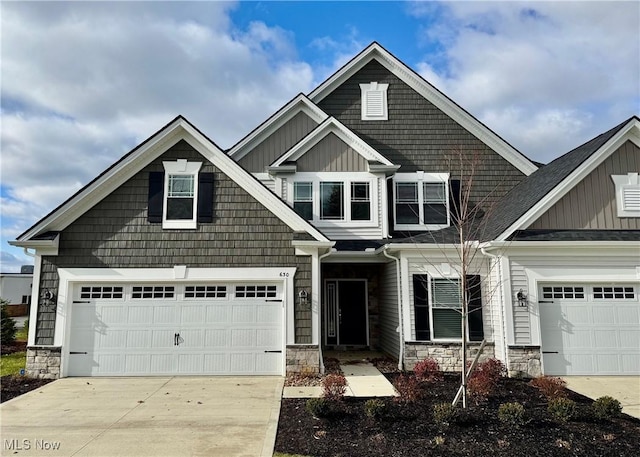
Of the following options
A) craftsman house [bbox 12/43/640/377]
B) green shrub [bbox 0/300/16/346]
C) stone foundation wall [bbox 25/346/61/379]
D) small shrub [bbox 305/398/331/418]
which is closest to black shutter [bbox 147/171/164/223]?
craftsman house [bbox 12/43/640/377]

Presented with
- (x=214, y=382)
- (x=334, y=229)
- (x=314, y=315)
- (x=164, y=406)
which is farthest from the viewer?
(x=334, y=229)

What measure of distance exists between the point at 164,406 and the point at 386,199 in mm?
8311

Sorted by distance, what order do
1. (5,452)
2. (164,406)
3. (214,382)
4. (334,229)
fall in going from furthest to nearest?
(334,229), (214,382), (164,406), (5,452)

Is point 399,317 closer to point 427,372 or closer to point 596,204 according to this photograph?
point 427,372

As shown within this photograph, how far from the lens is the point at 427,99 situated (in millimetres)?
14461

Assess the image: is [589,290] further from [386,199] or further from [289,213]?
[289,213]

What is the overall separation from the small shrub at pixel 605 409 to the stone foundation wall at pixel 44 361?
10.7 m

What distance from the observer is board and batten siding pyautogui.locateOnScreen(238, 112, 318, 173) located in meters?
13.8

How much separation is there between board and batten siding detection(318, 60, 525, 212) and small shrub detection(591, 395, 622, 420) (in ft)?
26.0

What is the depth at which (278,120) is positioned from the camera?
14.0 m

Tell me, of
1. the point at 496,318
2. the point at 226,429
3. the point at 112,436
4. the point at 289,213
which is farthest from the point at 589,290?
the point at 112,436

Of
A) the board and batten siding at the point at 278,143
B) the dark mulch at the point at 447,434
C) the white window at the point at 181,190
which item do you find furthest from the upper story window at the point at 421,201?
the dark mulch at the point at 447,434

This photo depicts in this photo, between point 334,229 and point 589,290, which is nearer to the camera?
point 589,290

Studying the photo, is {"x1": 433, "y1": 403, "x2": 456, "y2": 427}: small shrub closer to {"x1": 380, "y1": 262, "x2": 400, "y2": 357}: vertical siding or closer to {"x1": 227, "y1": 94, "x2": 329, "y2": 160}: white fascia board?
{"x1": 380, "y1": 262, "x2": 400, "y2": 357}: vertical siding
